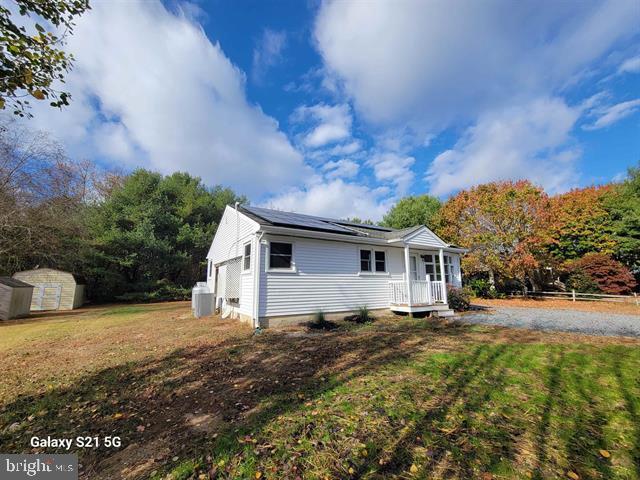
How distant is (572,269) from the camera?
763 inches

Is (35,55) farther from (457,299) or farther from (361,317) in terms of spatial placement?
(457,299)

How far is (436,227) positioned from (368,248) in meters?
16.7

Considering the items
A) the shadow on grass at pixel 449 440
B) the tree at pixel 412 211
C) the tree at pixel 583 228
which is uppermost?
the tree at pixel 412 211

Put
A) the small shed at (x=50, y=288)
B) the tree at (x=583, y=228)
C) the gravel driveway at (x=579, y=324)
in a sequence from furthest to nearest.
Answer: the tree at (x=583, y=228)
the small shed at (x=50, y=288)
the gravel driveway at (x=579, y=324)

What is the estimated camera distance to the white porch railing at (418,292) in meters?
11.4

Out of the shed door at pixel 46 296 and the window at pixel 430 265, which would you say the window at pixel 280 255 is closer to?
the window at pixel 430 265

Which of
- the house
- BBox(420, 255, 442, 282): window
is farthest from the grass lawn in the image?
BBox(420, 255, 442, 282): window

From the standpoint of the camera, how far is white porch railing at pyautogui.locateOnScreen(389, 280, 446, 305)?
37.3 ft

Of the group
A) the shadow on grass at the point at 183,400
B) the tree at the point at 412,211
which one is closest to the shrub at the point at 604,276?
the tree at the point at 412,211

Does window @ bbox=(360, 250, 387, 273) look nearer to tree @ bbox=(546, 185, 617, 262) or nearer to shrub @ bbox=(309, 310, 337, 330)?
shrub @ bbox=(309, 310, 337, 330)

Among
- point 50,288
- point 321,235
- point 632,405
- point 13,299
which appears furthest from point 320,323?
point 50,288

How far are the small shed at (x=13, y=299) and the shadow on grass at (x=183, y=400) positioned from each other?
13442mm

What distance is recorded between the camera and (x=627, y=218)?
20.2m

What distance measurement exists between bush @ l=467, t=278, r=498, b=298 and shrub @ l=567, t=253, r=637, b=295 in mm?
5071
